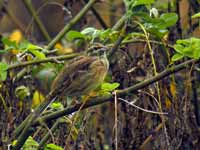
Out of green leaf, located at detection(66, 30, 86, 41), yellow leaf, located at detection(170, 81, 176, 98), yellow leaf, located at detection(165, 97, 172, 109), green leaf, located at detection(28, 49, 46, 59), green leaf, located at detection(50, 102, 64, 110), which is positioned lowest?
yellow leaf, located at detection(165, 97, 172, 109)

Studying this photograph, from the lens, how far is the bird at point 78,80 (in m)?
2.21

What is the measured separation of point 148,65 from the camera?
2674 millimetres

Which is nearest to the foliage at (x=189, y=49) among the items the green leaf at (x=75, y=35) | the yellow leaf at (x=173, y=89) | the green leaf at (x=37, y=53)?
the yellow leaf at (x=173, y=89)

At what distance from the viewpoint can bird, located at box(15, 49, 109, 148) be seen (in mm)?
2213

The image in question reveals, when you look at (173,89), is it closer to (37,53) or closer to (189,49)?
(189,49)

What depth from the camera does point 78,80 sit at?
2.22 metres

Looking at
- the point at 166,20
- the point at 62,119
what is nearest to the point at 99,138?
the point at 62,119

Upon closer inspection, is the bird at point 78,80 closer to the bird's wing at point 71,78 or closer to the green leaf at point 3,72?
the bird's wing at point 71,78

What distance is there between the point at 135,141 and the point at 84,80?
57cm

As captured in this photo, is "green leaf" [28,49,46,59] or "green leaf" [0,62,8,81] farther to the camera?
"green leaf" [28,49,46,59]

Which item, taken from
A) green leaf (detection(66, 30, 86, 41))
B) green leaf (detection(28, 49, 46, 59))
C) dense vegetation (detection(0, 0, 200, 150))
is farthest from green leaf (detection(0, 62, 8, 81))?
green leaf (detection(66, 30, 86, 41))

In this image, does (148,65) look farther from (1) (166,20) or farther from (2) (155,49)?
(1) (166,20)

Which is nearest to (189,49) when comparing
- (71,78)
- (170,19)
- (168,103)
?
(170,19)

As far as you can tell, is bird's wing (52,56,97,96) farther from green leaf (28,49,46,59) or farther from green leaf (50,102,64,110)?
green leaf (28,49,46,59)
